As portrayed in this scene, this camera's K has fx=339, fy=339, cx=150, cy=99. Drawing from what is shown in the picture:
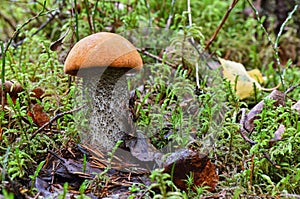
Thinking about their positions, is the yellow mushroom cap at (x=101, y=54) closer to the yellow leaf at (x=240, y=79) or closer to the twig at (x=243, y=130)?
the twig at (x=243, y=130)

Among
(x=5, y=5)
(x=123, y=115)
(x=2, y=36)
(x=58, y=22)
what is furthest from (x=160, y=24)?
(x=5, y=5)

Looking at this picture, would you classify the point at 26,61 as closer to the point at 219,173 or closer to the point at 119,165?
the point at 119,165

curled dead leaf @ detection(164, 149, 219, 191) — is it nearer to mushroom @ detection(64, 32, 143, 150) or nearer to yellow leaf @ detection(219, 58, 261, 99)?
mushroom @ detection(64, 32, 143, 150)

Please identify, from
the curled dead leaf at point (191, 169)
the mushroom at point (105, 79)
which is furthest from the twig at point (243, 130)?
the mushroom at point (105, 79)

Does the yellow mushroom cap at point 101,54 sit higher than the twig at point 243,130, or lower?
higher

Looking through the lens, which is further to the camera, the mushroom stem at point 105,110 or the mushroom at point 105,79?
the mushroom stem at point 105,110

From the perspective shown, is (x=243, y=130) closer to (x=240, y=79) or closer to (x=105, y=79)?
(x=240, y=79)

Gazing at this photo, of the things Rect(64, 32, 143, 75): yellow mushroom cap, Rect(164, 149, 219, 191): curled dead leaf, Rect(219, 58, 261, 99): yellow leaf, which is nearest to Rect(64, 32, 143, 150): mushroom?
Rect(64, 32, 143, 75): yellow mushroom cap
